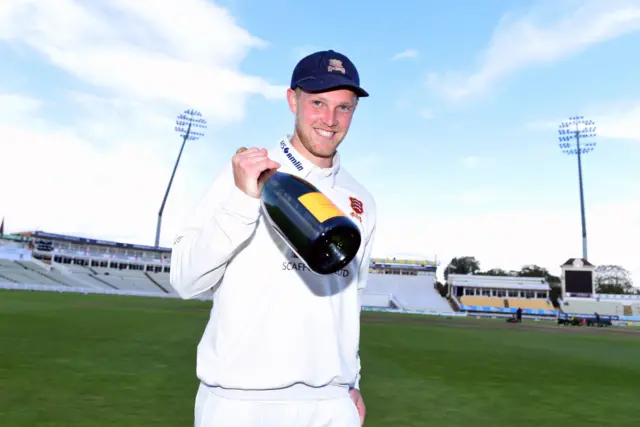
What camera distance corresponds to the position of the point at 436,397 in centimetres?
679

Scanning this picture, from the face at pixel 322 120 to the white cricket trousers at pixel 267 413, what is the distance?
110cm

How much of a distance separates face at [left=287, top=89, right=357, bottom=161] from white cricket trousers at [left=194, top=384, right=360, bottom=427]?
110 centimetres

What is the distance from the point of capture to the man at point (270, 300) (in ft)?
5.83

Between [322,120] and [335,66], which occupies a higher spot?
[335,66]

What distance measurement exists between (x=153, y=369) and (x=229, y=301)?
6895mm

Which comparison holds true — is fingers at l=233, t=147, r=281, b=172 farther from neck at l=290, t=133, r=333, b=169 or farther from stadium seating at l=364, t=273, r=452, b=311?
stadium seating at l=364, t=273, r=452, b=311

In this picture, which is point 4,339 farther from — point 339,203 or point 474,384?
point 339,203

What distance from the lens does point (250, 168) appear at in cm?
176

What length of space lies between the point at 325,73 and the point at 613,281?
120010mm

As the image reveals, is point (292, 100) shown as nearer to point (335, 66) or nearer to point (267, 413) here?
point (335, 66)

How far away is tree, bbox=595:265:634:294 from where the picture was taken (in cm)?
9862

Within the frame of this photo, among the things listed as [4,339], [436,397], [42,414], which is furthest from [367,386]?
[4,339]

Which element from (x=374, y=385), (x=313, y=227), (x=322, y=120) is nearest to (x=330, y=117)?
(x=322, y=120)

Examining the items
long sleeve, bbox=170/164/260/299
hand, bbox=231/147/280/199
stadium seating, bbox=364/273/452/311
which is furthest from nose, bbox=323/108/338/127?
stadium seating, bbox=364/273/452/311
